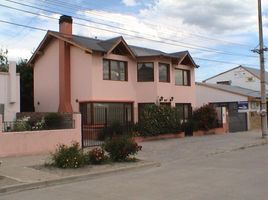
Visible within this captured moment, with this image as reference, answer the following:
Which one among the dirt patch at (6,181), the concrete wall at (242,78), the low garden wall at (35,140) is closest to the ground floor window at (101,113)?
the low garden wall at (35,140)

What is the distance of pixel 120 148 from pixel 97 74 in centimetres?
1313

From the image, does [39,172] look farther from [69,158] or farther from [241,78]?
[241,78]

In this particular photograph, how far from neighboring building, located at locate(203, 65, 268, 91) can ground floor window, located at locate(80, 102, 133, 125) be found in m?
25.6

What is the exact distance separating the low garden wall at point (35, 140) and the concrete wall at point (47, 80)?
10.7 meters

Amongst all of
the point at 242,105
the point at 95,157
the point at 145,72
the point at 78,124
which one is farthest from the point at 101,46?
the point at 242,105

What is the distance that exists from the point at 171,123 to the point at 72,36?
8718mm

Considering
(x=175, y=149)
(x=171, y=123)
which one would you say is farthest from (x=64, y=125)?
(x=171, y=123)

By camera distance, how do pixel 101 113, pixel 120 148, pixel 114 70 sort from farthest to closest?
pixel 114 70, pixel 101 113, pixel 120 148

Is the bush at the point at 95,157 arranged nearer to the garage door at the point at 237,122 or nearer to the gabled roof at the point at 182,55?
the gabled roof at the point at 182,55

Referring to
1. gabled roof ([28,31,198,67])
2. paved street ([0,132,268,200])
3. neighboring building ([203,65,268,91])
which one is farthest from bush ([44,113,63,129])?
neighboring building ([203,65,268,91])

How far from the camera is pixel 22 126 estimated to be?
61.6 feet

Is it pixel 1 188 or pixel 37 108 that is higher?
pixel 37 108

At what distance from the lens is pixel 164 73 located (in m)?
32.5

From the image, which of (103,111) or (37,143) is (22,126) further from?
(103,111)
